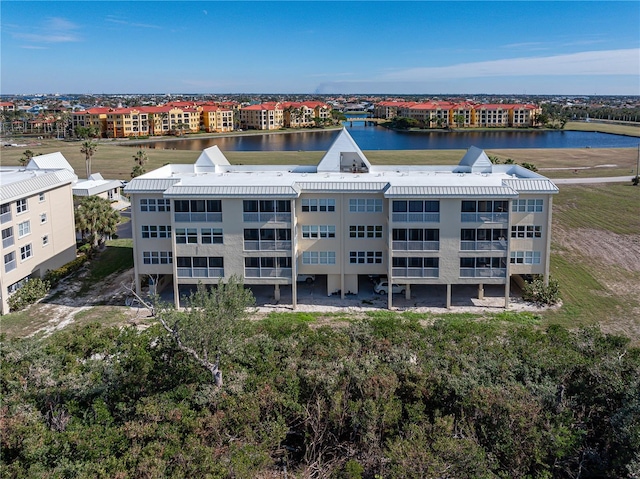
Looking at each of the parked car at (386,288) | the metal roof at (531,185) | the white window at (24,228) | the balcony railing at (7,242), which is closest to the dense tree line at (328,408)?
the parked car at (386,288)

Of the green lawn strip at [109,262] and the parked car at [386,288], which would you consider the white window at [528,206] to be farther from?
the green lawn strip at [109,262]

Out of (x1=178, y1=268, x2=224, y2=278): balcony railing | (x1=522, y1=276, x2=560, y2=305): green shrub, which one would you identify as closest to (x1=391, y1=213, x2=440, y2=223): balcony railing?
(x1=522, y1=276, x2=560, y2=305): green shrub

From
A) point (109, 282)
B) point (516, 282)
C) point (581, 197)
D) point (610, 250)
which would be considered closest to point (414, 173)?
point (516, 282)

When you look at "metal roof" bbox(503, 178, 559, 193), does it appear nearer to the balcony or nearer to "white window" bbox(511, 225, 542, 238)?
"white window" bbox(511, 225, 542, 238)

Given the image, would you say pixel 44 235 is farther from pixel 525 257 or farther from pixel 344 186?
pixel 525 257

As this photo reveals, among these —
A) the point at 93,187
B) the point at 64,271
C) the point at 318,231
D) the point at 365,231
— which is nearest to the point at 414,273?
the point at 365,231
